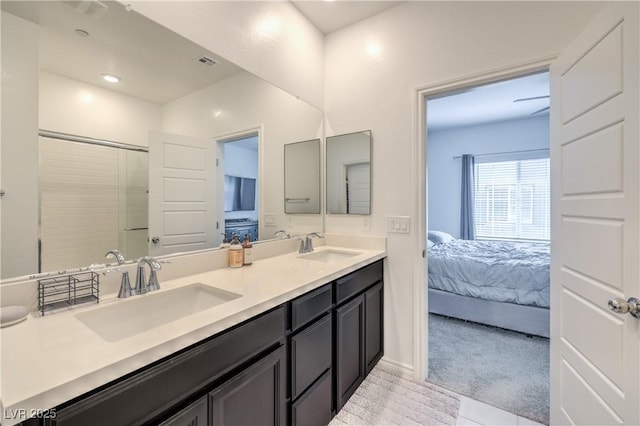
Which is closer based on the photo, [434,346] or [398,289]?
[398,289]

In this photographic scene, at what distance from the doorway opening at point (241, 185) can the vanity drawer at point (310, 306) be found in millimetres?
676

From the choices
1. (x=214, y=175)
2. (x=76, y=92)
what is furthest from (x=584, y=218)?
(x=76, y=92)

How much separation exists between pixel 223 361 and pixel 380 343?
1.51 m

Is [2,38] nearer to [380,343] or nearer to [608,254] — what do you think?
[608,254]

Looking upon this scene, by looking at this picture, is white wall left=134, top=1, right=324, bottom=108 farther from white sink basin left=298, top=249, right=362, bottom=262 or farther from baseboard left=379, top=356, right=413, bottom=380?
baseboard left=379, top=356, right=413, bottom=380

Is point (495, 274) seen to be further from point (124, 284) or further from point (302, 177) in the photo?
point (124, 284)

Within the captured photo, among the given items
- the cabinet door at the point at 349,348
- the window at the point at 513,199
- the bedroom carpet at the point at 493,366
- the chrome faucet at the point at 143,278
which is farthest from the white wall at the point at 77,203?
the window at the point at 513,199

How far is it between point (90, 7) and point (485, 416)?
2805 millimetres

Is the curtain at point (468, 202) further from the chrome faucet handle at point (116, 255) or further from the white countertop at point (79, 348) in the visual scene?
the chrome faucet handle at point (116, 255)

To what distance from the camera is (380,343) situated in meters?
2.12

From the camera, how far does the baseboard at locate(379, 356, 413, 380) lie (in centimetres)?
203

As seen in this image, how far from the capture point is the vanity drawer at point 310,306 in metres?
1.24

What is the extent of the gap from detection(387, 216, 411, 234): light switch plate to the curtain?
142 inches

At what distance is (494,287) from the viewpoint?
2754 mm
